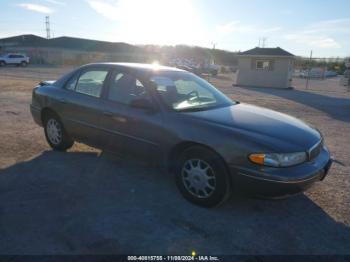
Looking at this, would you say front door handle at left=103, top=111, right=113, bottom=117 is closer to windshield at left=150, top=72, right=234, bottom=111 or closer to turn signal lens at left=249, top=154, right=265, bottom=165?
windshield at left=150, top=72, right=234, bottom=111

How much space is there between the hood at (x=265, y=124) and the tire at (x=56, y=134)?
8.26 ft

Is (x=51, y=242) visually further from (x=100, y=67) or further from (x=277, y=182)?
(x=100, y=67)

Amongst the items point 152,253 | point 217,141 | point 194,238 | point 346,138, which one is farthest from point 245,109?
point 346,138

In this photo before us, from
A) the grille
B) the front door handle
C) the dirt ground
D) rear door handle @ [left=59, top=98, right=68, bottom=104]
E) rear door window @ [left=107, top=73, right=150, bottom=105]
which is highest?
rear door window @ [left=107, top=73, right=150, bottom=105]

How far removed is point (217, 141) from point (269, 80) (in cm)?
2315

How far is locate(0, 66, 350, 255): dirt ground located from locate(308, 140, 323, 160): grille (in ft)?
2.15

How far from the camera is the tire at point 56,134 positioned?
540cm

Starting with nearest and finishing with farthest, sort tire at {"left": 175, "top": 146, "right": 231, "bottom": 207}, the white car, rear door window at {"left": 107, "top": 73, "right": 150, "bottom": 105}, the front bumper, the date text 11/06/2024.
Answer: the date text 11/06/2024 < the front bumper < tire at {"left": 175, "top": 146, "right": 231, "bottom": 207} < rear door window at {"left": 107, "top": 73, "right": 150, "bottom": 105} < the white car

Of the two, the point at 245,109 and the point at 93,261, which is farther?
the point at 245,109

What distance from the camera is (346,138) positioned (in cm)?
746

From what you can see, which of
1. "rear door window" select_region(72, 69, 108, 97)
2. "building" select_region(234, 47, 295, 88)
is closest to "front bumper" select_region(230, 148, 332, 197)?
"rear door window" select_region(72, 69, 108, 97)

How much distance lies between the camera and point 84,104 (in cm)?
483

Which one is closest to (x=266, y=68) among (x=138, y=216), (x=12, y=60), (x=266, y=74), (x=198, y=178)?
(x=266, y=74)

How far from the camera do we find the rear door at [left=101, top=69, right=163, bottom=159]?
399cm
